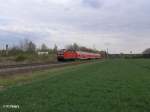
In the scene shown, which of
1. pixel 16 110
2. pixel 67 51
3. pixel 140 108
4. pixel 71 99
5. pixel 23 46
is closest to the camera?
pixel 16 110

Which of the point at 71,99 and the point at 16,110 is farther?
the point at 71,99

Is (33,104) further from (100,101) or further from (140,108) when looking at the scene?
(140,108)

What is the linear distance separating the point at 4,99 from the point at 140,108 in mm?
4906

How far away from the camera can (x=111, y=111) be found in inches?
375

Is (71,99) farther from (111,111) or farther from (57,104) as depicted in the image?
(111,111)

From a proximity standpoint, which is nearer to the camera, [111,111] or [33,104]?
[111,111]

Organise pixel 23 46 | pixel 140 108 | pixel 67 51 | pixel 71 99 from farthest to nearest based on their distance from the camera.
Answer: pixel 23 46
pixel 67 51
pixel 71 99
pixel 140 108

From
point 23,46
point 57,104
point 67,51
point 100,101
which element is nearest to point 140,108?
point 100,101

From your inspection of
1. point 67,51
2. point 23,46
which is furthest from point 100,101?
point 23,46

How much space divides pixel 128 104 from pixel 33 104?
3138 mm

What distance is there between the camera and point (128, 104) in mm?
10898

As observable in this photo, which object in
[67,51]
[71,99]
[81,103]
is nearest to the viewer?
[81,103]

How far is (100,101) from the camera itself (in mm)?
11383

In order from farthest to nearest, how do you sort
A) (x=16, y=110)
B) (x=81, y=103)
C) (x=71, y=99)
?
1. (x=71, y=99)
2. (x=81, y=103)
3. (x=16, y=110)
